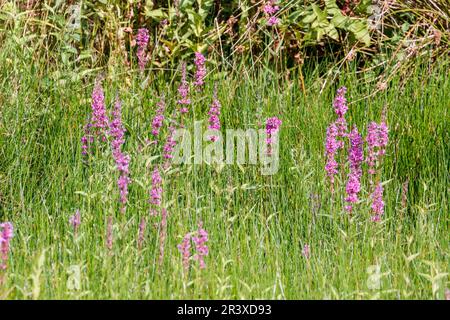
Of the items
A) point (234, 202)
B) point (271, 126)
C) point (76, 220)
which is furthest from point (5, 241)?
point (271, 126)

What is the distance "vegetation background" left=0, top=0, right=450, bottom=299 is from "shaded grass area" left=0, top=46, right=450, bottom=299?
0.01 meters

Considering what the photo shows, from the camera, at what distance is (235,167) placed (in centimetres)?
425

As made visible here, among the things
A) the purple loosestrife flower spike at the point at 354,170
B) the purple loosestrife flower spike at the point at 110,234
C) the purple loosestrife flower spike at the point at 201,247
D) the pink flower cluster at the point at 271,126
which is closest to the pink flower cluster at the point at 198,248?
the purple loosestrife flower spike at the point at 201,247

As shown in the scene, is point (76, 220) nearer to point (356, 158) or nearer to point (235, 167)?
point (235, 167)

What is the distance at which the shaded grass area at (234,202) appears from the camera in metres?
3.26

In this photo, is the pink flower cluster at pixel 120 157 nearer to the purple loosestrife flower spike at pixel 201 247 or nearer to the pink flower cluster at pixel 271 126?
the purple loosestrife flower spike at pixel 201 247

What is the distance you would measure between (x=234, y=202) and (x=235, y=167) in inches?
10.2

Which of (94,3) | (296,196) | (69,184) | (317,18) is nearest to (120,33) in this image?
(94,3)

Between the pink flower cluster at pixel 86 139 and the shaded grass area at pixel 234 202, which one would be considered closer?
the shaded grass area at pixel 234 202

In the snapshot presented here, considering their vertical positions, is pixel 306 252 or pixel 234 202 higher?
pixel 234 202

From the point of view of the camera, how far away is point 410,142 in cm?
453

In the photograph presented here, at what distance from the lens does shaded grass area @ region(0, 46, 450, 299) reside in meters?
3.26

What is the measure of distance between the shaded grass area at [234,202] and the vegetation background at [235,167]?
1 centimetres

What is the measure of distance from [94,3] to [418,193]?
8.82 feet
